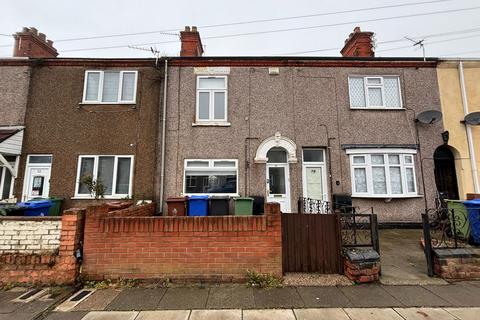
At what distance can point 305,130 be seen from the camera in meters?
8.76

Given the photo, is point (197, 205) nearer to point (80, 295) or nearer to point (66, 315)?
point (80, 295)

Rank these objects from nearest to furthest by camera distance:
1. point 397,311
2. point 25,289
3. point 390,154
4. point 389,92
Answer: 1. point 397,311
2. point 25,289
3. point 390,154
4. point 389,92

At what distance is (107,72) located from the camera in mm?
9133

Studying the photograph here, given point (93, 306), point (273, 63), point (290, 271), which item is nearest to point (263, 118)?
point (273, 63)

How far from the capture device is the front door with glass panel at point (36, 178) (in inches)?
327

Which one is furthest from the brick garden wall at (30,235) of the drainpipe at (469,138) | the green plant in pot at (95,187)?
the drainpipe at (469,138)

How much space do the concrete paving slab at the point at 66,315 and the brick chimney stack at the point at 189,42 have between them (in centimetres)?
884

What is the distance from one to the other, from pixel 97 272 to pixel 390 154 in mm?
9163

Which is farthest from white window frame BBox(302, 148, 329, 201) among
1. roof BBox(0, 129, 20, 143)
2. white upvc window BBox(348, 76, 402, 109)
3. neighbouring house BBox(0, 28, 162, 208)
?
roof BBox(0, 129, 20, 143)

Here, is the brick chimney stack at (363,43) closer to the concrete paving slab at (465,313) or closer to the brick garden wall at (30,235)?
the concrete paving slab at (465,313)

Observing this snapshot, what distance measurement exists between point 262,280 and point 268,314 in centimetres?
89

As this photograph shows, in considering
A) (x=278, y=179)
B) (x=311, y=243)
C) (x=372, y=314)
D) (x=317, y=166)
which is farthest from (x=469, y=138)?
(x=372, y=314)

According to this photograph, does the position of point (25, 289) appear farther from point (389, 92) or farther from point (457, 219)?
point (389, 92)

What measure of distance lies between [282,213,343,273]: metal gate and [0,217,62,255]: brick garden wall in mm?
4074
